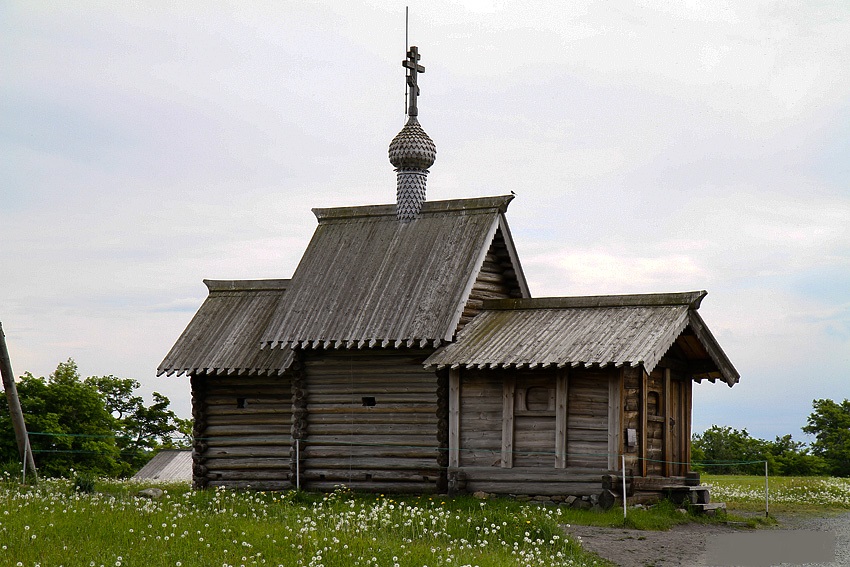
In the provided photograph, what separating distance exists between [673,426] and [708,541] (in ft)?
21.0

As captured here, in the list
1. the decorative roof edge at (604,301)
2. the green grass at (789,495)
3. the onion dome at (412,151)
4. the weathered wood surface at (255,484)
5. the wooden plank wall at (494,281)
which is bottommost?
the green grass at (789,495)

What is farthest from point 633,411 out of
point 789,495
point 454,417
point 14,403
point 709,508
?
point 14,403

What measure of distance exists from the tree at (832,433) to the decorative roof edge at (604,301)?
794 inches

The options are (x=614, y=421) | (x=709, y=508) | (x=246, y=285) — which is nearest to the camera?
(x=614, y=421)

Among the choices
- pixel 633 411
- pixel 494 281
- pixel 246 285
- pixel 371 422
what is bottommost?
pixel 371 422

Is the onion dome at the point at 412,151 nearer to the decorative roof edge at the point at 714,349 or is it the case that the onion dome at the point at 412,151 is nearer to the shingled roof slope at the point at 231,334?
the shingled roof slope at the point at 231,334

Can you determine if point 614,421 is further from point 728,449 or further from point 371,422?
point 728,449

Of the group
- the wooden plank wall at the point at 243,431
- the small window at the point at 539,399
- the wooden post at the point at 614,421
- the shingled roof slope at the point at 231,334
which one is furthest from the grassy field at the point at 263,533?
the shingled roof slope at the point at 231,334

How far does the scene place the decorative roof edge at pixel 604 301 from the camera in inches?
885

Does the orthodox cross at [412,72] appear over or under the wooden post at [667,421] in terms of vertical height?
over

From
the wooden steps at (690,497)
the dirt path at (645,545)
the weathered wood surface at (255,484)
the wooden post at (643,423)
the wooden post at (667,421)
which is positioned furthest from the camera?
the weathered wood surface at (255,484)

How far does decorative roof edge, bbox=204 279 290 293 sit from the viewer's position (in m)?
28.3

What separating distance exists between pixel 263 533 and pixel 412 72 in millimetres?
16461

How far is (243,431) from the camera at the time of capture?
26531 millimetres
